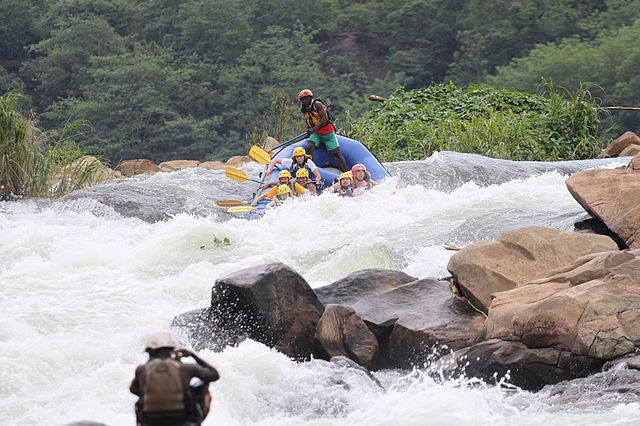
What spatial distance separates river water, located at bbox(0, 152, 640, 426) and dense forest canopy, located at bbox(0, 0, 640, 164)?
16.1 metres

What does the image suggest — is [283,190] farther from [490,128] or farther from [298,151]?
[490,128]

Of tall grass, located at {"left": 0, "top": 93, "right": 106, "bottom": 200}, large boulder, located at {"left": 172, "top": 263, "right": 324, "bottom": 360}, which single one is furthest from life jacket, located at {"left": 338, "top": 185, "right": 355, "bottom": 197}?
large boulder, located at {"left": 172, "top": 263, "right": 324, "bottom": 360}

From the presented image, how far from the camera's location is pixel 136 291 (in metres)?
6.27

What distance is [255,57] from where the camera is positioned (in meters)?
30.3

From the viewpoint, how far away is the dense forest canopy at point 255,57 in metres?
27.6

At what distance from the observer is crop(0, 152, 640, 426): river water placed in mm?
4113

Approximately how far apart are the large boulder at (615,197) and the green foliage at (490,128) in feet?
19.4

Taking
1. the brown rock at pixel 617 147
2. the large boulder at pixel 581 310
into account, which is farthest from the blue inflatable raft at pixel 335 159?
the large boulder at pixel 581 310

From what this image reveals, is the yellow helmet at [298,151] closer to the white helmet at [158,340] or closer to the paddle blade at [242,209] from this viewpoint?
the paddle blade at [242,209]

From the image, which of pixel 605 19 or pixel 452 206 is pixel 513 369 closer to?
pixel 452 206

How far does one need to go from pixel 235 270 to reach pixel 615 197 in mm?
2575

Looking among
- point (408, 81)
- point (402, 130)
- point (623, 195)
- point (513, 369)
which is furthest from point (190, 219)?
point (408, 81)

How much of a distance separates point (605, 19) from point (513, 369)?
29.3m

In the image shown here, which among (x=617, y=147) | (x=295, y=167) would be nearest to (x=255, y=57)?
(x=617, y=147)
